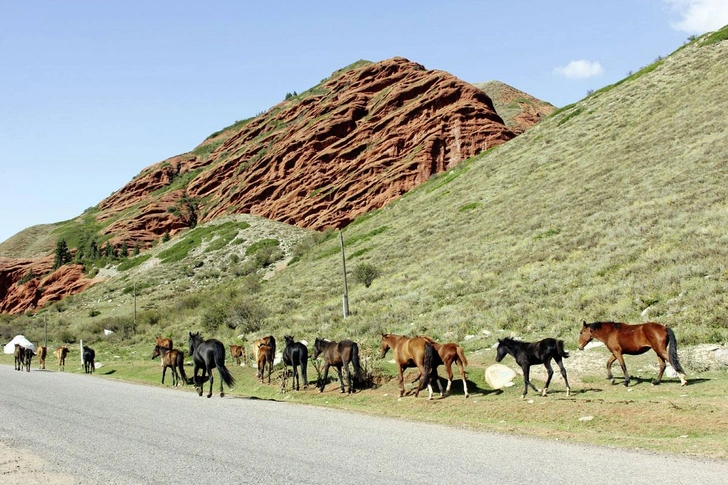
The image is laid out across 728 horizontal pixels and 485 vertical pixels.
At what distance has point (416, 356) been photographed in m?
15.0

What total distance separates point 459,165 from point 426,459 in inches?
2831

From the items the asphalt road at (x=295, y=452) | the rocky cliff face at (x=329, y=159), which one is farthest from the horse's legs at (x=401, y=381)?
the rocky cliff face at (x=329, y=159)

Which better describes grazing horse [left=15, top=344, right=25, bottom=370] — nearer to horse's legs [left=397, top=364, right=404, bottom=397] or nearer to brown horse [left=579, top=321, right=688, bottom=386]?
horse's legs [left=397, top=364, right=404, bottom=397]

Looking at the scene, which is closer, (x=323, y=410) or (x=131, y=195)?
(x=323, y=410)

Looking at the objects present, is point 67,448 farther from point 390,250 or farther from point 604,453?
point 390,250

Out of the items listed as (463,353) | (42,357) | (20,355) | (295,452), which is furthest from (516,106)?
(295,452)

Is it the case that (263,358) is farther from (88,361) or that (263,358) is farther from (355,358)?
(88,361)

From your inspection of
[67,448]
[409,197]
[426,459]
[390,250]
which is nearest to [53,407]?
[67,448]

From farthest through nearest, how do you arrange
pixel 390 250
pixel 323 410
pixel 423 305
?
1. pixel 390 250
2. pixel 423 305
3. pixel 323 410

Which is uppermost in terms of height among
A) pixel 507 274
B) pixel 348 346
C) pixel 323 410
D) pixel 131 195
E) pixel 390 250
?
pixel 131 195

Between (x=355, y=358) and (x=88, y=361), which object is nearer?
(x=355, y=358)

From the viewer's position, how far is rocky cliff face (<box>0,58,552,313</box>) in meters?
84.6

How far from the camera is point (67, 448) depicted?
9.57 m

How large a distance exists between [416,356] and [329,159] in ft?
270
